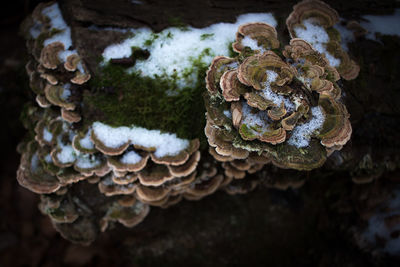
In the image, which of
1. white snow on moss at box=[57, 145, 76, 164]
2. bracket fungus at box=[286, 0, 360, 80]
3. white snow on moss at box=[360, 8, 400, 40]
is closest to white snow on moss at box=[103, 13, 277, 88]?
bracket fungus at box=[286, 0, 360, 80]

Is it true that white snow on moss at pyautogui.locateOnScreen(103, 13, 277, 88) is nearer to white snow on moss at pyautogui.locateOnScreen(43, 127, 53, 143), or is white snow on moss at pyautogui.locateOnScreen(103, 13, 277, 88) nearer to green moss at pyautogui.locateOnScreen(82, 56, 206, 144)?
green moss at pyautogui.locateOnScreen(82, 56, 206, 144)

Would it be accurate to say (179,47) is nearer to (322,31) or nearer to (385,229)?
(322,31)

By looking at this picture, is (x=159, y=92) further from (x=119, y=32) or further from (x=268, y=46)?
(x=268, y=46)

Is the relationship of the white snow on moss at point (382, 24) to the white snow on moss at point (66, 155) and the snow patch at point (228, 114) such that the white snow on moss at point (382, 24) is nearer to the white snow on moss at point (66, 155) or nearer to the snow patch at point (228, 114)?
the snow patch at point (228, 114)

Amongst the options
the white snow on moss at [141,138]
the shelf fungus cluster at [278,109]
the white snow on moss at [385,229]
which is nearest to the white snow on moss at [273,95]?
the shelf fungus cluster at [278,109]

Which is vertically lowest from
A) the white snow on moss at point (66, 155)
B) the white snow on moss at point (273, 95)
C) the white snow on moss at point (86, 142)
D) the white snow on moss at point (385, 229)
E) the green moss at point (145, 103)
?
the white snow on moss at point (385, 229)

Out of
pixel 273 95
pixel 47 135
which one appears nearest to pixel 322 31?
pixel 273 95

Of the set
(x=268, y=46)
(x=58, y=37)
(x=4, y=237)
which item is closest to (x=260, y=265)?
(x=268, y=46)
